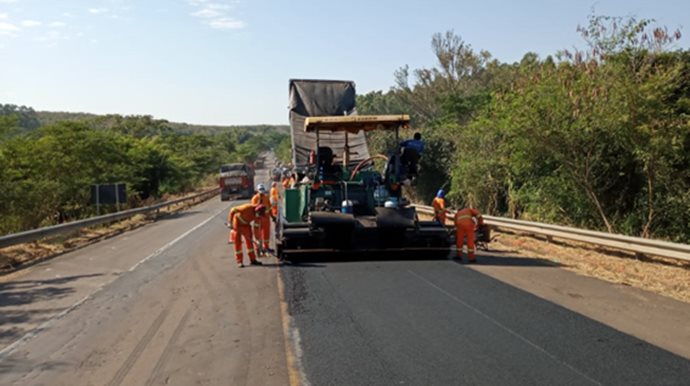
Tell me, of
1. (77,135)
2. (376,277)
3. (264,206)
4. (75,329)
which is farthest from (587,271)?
(77,135)

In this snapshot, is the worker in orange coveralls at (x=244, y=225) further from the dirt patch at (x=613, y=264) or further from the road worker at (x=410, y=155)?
the dirt patch at (x=613, y=264)

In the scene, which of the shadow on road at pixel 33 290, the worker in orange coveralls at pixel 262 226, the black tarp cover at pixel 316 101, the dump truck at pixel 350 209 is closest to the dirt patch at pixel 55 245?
the shadow on road at pixel 33 290

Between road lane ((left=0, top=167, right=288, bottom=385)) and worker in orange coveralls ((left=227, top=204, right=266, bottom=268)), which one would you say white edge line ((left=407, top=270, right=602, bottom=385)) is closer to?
road lane ((left=0, top=167, right=288, bottom=385))

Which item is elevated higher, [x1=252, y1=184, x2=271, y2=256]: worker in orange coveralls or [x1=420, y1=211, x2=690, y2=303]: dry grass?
[x1=252, y1=184, x2=271, y2=256]: worker in orange coveralls

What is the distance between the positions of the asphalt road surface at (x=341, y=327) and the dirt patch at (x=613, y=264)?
1.85 ft

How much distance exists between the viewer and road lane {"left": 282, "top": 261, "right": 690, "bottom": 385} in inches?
216

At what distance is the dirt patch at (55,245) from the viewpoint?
1413cm

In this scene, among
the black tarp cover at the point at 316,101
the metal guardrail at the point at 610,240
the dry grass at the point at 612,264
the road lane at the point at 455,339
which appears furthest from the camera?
the black tarp cover at the point at 316,101

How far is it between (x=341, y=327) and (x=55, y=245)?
12625mm

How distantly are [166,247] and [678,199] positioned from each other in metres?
12.1

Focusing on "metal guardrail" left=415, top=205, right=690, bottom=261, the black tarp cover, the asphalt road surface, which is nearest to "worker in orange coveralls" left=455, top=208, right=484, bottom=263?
the asphalt road surface

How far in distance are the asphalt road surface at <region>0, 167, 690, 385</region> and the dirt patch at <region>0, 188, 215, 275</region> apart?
8.12ft

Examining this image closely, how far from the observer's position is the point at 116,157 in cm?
2886

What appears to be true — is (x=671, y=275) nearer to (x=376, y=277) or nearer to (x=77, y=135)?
(x=376, y=277)
